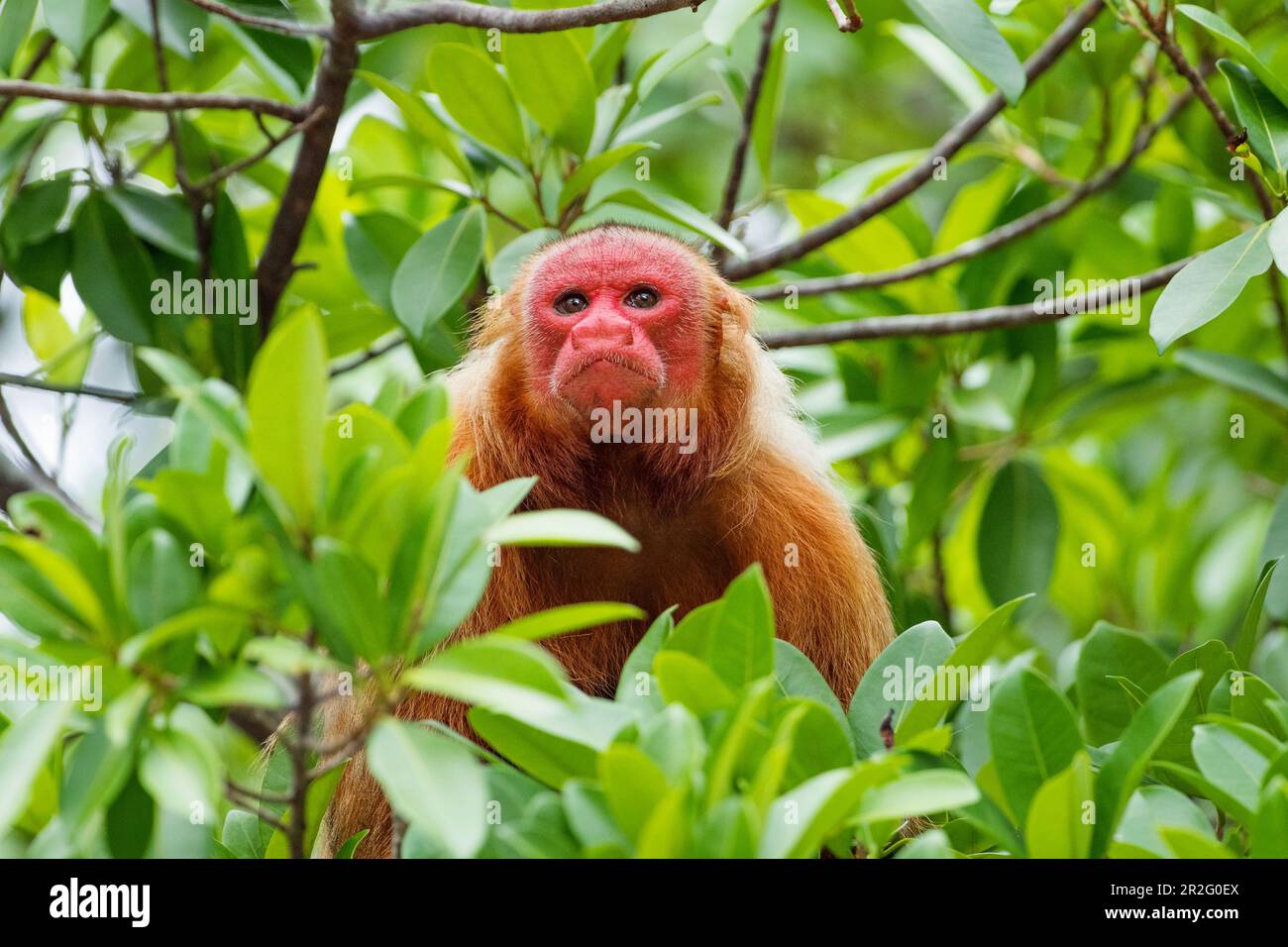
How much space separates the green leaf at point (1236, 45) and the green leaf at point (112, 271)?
2954mm

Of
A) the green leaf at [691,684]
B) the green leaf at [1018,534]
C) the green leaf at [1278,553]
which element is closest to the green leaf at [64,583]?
the green leaf at [691,684]

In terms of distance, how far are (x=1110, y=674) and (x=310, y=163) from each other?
252cm

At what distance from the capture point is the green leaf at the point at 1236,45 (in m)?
3.31

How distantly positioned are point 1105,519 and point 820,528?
2062 millimetres

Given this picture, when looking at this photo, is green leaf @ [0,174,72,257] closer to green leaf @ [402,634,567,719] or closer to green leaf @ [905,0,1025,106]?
green leaf @ [905,0,1025,106]

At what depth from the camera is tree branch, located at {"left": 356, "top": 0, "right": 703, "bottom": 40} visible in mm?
3336

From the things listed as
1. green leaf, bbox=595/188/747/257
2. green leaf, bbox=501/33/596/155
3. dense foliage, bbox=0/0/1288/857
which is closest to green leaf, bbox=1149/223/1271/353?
dense foliage, bbox=0/0/1288/857

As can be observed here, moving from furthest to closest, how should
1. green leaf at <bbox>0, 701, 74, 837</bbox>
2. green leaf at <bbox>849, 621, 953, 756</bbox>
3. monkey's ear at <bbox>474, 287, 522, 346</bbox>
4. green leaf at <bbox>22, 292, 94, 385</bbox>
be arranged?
green leaf at <bbox>22, 292, 94, 385</bbox>, monkey's ear at <bbox>474, 287, 522, 346</bbox>, green leaf at <bbox>849, 621, 953, 756</bbox>, green leaf at <bbox>0, 701, 74, 837</bbox>

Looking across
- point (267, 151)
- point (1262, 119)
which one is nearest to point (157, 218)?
point (267, 151)

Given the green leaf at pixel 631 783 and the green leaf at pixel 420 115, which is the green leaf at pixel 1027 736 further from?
the green leaf at pixel 420 115

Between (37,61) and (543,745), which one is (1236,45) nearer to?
(543,745)

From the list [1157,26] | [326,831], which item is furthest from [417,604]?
[1157,26]

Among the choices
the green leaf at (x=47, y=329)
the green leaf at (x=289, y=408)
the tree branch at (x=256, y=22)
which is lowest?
the green leaf at (x=289, y=408)

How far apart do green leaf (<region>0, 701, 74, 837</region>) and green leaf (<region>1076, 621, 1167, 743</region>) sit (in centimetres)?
231
